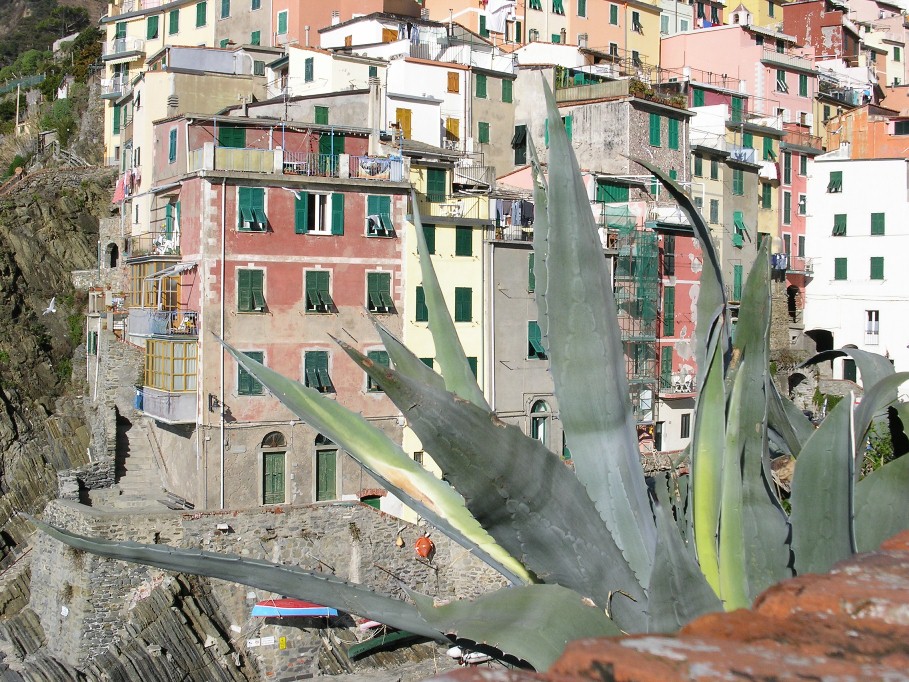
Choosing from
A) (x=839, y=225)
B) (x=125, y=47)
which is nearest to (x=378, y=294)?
(x=839, y=225)

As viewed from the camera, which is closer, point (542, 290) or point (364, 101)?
point (542, 290)

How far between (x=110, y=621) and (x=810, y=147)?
32.1 metres

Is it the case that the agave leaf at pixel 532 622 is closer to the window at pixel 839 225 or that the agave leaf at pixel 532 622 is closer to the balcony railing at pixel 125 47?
the window at pixel 839 225

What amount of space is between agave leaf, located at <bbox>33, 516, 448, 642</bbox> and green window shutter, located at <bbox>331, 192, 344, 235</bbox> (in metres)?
22.9

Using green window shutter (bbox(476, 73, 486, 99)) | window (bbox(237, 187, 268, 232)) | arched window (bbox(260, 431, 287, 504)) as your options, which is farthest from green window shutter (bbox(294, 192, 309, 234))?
green window shutter (bbox(476, 73, 486, 99))

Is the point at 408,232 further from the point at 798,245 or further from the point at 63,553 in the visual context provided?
the point at 798,245

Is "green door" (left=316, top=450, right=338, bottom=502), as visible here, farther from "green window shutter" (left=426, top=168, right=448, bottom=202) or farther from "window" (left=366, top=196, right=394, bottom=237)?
"green window shutter" (left=426, top=168, right=448, bottom=202)

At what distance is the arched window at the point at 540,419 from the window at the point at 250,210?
840cm

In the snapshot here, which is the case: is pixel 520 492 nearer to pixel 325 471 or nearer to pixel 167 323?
pixel 325 471

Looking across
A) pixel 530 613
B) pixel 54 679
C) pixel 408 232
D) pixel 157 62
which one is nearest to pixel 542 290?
pixel 530 613

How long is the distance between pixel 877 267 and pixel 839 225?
8.26 feet

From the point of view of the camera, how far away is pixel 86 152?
52062mm

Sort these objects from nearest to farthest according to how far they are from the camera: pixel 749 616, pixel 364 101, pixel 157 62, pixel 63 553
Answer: pixel 749 616
pixel 63 553
pixel 364 101
pixel 157 62

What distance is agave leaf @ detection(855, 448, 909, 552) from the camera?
4.71 m
